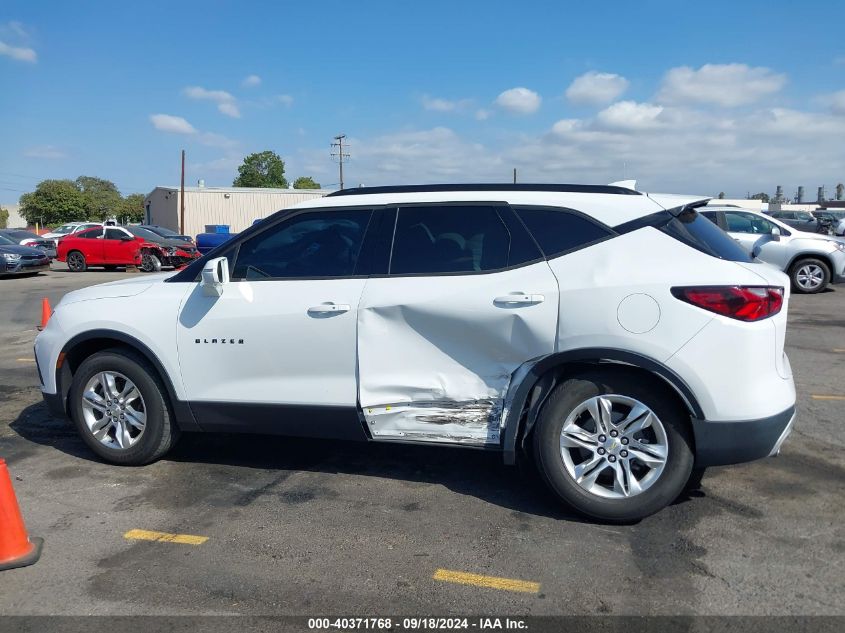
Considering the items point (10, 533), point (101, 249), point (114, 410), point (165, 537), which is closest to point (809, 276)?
point (114, 410)

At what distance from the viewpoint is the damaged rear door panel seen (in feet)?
13.4

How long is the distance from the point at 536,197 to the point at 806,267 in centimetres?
1265

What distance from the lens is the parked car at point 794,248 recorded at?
47.5 ft

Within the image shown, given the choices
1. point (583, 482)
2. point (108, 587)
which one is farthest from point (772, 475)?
point (108, 587)

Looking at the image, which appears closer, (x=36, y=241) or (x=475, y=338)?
(x=475, y=338)

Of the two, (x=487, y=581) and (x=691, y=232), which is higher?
(x=691, y=232)

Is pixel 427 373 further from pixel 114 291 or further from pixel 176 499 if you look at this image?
pixel 114 291

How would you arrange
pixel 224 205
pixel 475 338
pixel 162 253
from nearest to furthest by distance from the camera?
1. pixel 475 338
2. pixel 162 253
3. pixel 224 205

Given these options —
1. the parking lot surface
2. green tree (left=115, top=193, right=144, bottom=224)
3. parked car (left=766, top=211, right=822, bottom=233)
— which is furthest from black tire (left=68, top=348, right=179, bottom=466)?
green tree (left=115, top=193, right=144, bottom=224)

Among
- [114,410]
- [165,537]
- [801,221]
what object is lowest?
[165,537]

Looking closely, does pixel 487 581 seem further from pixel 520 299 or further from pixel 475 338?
pixel 520 299

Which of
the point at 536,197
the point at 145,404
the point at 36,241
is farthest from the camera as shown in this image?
the point at 36,241

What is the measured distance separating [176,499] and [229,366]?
2.92 feet

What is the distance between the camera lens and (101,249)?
80.6 feet
